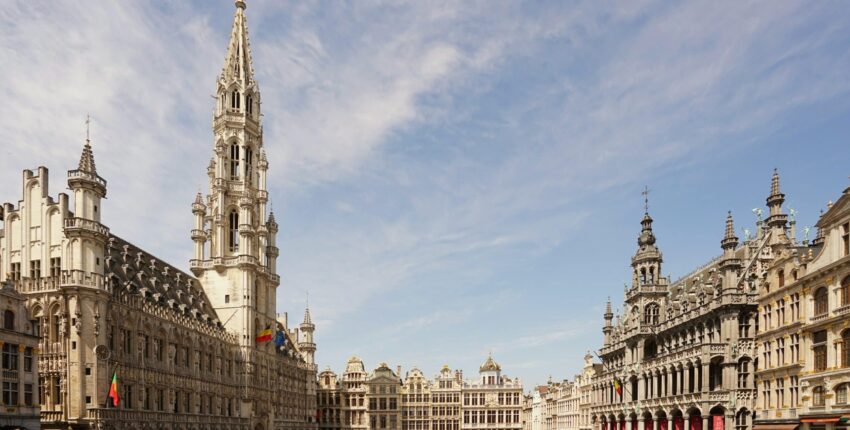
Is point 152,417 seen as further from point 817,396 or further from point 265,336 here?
point 817,396

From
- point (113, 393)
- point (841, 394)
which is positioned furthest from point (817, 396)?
point (113, 393)

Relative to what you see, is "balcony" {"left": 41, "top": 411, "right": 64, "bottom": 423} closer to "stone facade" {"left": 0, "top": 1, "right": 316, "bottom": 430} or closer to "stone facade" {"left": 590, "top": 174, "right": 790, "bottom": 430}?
"stone facade" {"left": 0, "top": 1, "right": 316, "bottom": 430}

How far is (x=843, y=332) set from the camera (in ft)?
145

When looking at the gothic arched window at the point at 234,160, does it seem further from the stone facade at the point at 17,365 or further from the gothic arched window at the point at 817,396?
the gothic arched window at the point at 817,396

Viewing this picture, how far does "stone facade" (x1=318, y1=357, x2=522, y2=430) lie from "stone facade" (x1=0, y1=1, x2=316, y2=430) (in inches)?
748

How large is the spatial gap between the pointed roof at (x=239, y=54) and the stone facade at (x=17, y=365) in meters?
56.9

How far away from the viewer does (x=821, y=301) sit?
155ft

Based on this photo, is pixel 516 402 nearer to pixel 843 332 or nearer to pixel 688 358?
pixel 688 358

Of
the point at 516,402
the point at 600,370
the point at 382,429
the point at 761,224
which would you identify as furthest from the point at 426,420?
the point at 761,224

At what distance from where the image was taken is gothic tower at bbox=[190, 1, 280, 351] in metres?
88.4

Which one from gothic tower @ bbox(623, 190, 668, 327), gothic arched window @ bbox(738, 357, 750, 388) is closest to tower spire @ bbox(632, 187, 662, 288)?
gothic tower @ bbox(623, 190, 668, 327)

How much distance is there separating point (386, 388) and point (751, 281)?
85947mm

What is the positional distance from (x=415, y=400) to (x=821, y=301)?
321ft

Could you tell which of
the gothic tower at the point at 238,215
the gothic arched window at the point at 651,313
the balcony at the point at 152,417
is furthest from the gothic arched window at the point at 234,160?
the gothic arched window at the point at 651,313
